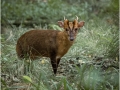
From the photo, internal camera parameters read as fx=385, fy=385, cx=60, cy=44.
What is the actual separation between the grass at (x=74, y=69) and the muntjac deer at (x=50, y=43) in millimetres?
190

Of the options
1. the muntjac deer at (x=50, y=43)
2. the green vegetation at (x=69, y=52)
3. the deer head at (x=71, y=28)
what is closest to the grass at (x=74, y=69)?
the green vegetation at (x=69, y=52)

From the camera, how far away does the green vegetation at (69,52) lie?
16.6ft

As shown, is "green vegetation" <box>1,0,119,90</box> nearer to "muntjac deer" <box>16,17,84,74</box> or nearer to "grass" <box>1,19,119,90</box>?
"grass" <box>1,19,119,90</box>

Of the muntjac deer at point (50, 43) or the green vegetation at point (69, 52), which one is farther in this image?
the muntjac deer at point (50, 43)

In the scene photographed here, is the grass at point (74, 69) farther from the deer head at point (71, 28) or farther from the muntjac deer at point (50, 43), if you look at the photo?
the deer head at point (71, 28)

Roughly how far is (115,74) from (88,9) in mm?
8920

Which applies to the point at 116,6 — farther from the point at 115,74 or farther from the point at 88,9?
the point at 88,9

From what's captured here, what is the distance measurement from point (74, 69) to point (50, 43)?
735 millimetres

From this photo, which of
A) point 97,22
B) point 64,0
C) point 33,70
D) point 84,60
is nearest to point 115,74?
point 33,70

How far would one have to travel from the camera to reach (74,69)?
6480 millimetres

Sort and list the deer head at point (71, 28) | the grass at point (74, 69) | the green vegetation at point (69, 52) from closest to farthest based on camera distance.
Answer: the grass at point (74, 69), the green vegetation at point (69, 52), the deer head at point (71, 28)

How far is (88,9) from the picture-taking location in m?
14.0

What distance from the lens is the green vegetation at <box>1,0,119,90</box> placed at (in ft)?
16.6

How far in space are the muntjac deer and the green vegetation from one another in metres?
0.19
